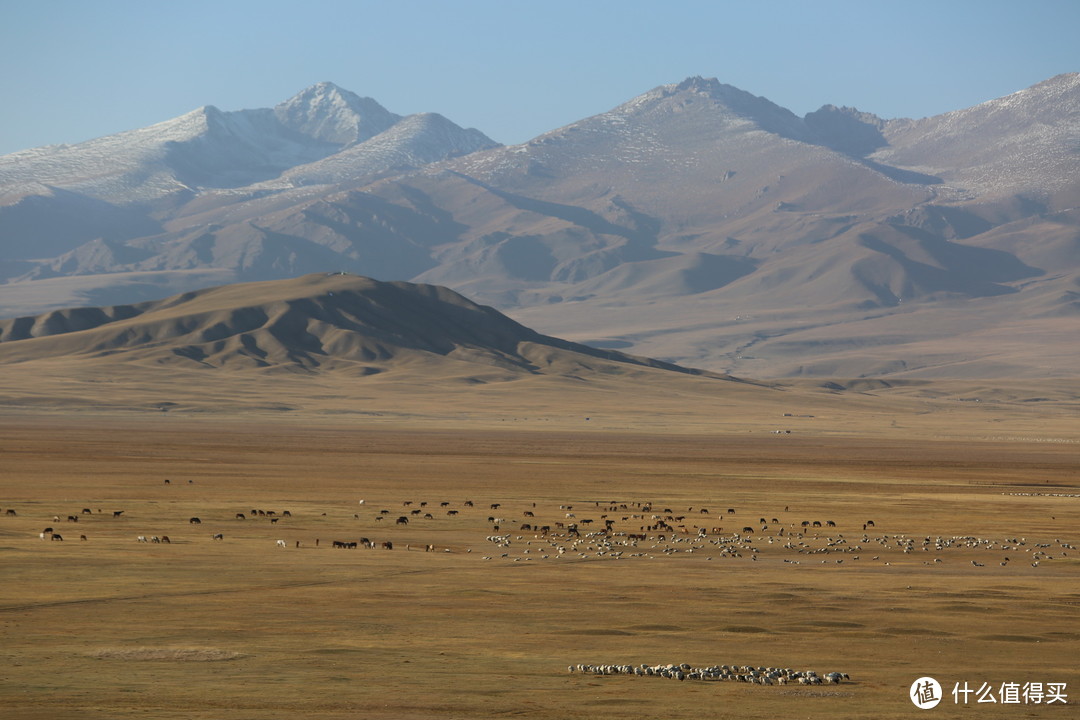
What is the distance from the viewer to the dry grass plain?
24.6m

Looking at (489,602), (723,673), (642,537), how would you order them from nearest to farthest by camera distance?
(723,673)
(489,602)
(642,537)

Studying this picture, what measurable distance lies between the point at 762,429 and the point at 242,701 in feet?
539

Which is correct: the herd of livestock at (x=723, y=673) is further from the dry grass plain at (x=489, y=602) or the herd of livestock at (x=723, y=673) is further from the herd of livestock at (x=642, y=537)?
the herd of livestock at (x=642, y=537)

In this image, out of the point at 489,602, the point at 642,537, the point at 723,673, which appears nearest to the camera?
the point at 723,673

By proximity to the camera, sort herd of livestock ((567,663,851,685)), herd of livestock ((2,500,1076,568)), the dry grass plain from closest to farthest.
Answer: the dry grass plain → herd of livestock ((567,663,851,685)) → herd of livestock ((2,500,1076,568))

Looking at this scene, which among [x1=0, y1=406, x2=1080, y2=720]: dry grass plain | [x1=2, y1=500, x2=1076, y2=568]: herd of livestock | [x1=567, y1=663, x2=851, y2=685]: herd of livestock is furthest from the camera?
[x1=2, y1=500, x2=1076, y2=568]: herd of livestock

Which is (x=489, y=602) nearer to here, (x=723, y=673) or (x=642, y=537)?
(x=723, y=673)

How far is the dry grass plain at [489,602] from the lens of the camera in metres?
24.6

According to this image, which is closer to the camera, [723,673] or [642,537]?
[723,673]

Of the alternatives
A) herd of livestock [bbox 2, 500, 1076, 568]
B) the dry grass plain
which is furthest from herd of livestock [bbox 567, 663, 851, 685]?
herd of livestock [bbox 2, 500, 1076, 568]

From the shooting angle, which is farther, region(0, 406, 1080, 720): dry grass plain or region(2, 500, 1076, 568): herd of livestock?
region(2, 500, 1076, 568): herd of livestock

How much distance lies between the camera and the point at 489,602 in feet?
119

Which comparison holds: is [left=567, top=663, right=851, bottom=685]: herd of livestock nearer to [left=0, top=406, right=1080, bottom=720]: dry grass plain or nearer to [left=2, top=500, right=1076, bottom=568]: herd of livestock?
[left=0, top=406, right=1080, bottom=720]: dry grass plain

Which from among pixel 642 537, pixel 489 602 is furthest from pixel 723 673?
pixel 642 537
